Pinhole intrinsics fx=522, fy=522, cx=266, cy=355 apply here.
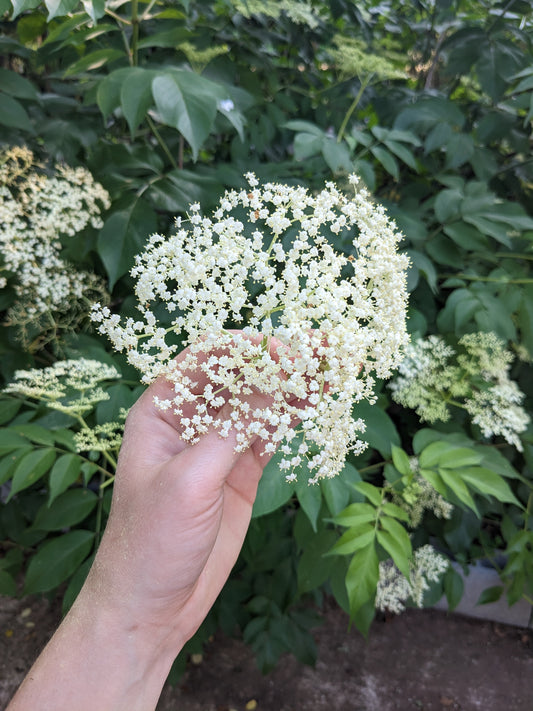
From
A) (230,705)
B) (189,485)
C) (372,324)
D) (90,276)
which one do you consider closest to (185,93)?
(90,276)

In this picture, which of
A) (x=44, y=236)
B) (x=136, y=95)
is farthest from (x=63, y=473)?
(x=136, y=95)

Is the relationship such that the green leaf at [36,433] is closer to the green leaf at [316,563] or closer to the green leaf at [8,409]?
the green leaf at [8,409]

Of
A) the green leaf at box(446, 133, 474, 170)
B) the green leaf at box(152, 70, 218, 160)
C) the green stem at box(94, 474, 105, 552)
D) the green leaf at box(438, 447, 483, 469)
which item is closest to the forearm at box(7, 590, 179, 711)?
the green stem at box(94, 474, 105, 552)

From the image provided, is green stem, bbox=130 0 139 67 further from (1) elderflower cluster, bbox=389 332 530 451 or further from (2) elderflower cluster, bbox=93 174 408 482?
(1) elderflower cluster, bbox=389 332 530 451

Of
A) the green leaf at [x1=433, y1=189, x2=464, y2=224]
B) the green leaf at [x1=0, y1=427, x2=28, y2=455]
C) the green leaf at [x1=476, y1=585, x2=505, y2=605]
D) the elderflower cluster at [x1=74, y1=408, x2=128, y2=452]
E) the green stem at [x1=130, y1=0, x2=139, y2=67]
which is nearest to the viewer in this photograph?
the elderflower cluster at [x1=74, y1=408, x2=128, y2=452]

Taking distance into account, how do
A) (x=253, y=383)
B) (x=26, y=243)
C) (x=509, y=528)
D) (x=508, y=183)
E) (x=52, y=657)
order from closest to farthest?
(x=253, y=383), (x=52, y=657), (x=26, y=243), (x=509, y=528), (x=508, y=183)

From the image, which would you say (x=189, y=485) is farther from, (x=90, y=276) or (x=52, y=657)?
(x=90, y=276)

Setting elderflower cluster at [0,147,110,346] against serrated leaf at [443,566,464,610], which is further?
serrated leaf at [443,566,464,610]
